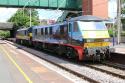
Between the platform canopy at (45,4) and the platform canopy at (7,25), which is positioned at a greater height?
the platform canopy at (45,4)

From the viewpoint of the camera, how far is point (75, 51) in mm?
24984

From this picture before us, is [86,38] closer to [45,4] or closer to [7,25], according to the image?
[45,4]

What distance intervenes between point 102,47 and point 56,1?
151 feet

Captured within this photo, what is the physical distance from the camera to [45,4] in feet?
226

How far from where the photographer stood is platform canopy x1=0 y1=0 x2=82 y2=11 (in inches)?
2616

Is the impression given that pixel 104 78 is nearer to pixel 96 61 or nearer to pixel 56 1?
pixel 96 61

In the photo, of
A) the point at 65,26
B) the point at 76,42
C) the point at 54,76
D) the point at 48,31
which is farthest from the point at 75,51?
the point at 48,31

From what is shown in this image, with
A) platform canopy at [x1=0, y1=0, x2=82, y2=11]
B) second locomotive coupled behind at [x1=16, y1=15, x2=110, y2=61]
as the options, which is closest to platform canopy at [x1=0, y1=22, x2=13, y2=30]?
platform canopy at [x1=0, y1=0, x2=82, y2=11]

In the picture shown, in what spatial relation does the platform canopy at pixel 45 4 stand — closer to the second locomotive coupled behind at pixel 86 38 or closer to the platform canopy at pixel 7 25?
the second locomotive coupled behind at pixel 86 38

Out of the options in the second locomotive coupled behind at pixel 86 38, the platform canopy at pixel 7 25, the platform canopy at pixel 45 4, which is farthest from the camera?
the platform canopy at pixel 7 25

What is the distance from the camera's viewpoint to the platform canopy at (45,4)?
218 feet

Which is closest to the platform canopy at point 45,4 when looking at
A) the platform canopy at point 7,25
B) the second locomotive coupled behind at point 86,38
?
the second locomotive coupled behind at point 86,38

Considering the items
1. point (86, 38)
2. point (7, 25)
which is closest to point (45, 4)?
point (86, 38)

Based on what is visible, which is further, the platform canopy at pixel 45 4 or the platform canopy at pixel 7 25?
the platform canopy at pixel 7 25
